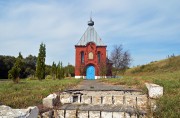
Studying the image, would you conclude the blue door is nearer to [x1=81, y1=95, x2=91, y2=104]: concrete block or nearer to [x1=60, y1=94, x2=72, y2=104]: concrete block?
[x1=60, y1=94, x2=72, y2=104]: concrete block

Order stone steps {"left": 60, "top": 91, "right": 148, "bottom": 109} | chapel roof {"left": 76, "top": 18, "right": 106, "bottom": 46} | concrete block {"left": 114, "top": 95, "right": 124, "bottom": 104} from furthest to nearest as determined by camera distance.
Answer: chapel roof {"left": 76, "top": 18, "right": 106, "bottom": 46} → concrete block {"left": 114, "top": 95, "right": 124, "bottom": 104} → stone steps {"left": 60, "top": 91, "right": 148, "bottom": 109}

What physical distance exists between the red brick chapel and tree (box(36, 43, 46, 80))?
24.0 feet

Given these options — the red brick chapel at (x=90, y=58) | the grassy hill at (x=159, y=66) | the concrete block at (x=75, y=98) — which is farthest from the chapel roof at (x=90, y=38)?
the concrete block at (x=75, y=98)

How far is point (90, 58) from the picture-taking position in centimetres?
3762

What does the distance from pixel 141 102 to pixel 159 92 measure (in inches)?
40.5

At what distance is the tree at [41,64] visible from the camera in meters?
29.7

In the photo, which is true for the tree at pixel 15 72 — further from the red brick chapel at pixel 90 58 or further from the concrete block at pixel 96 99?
the red brick chapel at pixel 90 58

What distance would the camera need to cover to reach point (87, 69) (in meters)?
37.4

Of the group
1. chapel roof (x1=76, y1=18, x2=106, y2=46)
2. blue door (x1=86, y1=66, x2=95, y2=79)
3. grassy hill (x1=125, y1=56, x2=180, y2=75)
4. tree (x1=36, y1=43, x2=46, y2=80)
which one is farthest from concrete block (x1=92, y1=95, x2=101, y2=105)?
grassy hill (x1=125, y1=56, x2=180, y2=75)

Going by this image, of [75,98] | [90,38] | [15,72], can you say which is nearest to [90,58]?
[90,38]

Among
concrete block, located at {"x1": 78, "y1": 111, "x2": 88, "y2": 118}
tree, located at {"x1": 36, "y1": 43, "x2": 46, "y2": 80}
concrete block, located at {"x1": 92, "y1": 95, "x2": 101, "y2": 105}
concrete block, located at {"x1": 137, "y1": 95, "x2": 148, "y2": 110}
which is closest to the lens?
concrete block, located at {"x1": 78, "y1": 111, "x2": 88, "y2": 118}

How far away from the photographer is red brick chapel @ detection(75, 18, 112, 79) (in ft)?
121

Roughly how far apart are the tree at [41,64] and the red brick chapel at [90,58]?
24.0 ft

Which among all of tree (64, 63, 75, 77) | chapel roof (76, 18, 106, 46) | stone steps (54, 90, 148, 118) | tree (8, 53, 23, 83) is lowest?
stone steps (54, 90, 148, 118)
